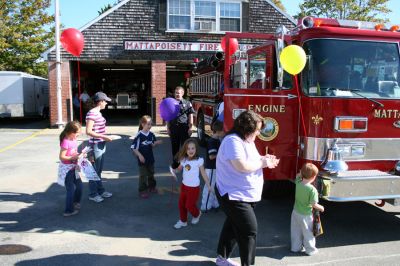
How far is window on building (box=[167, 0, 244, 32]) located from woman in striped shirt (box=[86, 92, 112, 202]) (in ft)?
38.5

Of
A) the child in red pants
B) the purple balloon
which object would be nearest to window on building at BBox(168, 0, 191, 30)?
the purple balloon

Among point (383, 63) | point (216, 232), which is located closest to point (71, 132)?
point (216, 232)

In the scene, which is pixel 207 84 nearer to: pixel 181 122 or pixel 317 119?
pixel 181 122

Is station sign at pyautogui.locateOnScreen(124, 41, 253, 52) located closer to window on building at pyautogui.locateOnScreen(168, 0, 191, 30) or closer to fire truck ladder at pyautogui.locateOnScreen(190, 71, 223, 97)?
window on building at pyautogui.locateOnScreen(168, 0, 191, 30)

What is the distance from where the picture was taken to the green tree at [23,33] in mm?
26119

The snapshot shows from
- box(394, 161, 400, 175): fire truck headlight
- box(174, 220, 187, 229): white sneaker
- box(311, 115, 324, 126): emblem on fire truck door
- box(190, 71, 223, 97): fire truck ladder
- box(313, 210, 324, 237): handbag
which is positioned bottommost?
box(174, 220, 187, 229): white sneaker

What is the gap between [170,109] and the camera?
7.47 metres

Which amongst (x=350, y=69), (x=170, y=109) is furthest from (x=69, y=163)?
(x=350, y=69)

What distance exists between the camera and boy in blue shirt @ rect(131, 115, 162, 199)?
256 inches

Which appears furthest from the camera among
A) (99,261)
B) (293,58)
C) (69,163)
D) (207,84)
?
(207,84)

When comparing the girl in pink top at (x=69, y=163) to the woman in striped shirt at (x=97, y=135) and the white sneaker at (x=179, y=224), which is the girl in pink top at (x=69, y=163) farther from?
the white sneaker at (x=179, y=224)

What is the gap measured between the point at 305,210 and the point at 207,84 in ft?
22.7

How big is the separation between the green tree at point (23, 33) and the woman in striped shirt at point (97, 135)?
22.1 m

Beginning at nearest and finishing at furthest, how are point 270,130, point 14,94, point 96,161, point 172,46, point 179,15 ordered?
point 270,130
point 96,161
point 172,46
point 179,15
point 14,94
